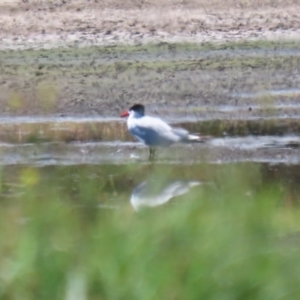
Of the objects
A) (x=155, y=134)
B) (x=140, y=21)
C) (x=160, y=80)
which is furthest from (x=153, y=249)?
(x=140, y=21)

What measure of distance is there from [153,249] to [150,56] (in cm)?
945

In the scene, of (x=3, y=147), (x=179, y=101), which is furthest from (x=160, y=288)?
(x=179, y=101)

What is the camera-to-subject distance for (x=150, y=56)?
486 inches

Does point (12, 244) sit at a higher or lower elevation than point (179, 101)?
higher

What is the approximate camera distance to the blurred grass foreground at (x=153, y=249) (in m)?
2.90

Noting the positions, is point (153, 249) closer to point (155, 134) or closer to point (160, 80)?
point (155, 134)

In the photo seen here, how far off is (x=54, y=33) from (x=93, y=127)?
4.66m

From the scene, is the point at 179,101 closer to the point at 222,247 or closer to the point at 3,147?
the point at 3,147

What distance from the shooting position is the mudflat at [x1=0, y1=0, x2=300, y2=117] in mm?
10008

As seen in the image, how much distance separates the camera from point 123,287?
9.55 feet

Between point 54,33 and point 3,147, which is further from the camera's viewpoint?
point 54,33

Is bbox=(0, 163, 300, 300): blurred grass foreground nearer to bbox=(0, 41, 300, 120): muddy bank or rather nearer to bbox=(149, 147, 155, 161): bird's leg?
bbox=(149, 147, 155, 161): bird's leg

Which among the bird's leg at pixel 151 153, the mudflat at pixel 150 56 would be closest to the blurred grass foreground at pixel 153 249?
the bird's leg at pixel 151 153

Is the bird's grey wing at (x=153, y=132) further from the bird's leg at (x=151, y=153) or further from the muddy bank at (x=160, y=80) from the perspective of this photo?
the muddy bank at (x=160, y=80)
